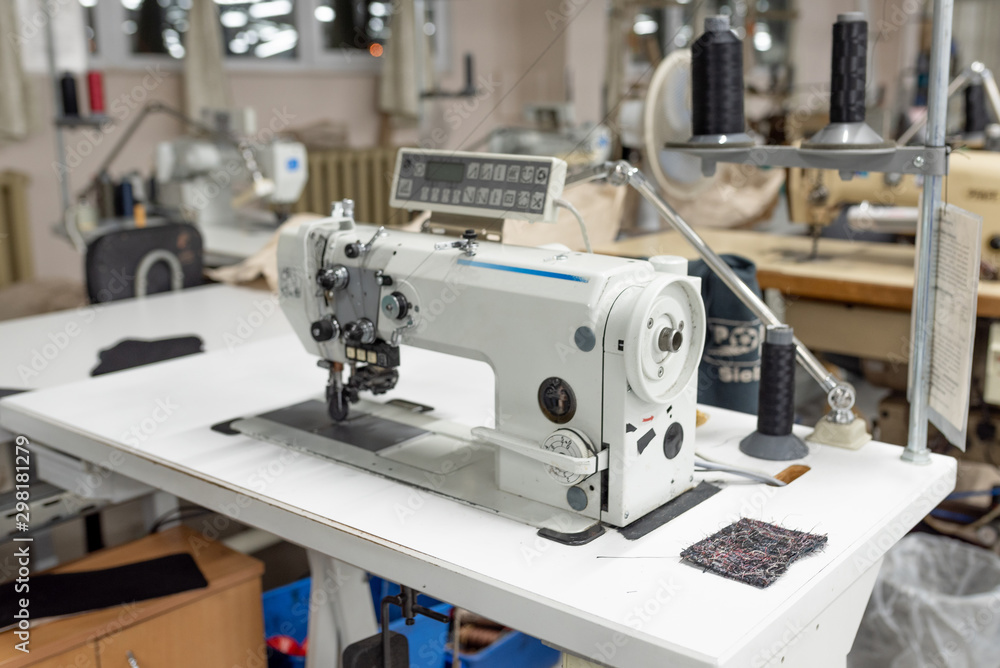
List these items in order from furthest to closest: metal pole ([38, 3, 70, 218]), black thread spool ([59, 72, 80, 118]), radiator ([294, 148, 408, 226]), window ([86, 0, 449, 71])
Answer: radiator ([294, 148, 408, 226]) < window ([86, 0, 449, 71]) < metal pole ([38, 3, 70, 218]) < black thread spool ([59, 72, 80, 118])

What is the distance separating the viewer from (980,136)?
314 centimetres

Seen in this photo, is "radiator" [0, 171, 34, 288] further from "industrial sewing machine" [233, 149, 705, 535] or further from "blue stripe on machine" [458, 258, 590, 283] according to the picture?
"blue stripe on machine" [458, 258, 590, 283]

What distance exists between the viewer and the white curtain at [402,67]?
17.3ft

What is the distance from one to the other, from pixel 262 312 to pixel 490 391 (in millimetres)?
969

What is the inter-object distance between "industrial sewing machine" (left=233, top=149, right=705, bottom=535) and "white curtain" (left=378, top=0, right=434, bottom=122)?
4.07 metres

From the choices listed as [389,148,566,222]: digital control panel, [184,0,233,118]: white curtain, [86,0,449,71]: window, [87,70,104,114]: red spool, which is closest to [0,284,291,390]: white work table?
[389,148,566,222]: digital control panel

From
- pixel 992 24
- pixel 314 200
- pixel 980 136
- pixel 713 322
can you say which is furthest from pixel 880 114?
pixel 992 24

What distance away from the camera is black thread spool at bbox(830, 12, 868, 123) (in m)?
1.24

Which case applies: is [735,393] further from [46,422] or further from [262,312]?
[262,312]

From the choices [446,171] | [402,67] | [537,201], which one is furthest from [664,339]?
[402,67]

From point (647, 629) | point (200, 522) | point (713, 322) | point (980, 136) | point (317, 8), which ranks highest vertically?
point (317, 8)

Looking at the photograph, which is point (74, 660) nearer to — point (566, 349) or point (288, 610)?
point (288, 610)

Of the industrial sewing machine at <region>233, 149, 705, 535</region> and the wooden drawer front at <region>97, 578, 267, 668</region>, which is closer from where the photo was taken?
the industrial sewing machine at <region>233, 149, 705, 535</region>

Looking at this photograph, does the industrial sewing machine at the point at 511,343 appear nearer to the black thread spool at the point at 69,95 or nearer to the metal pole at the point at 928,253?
the metal pole at the point at 928,253
